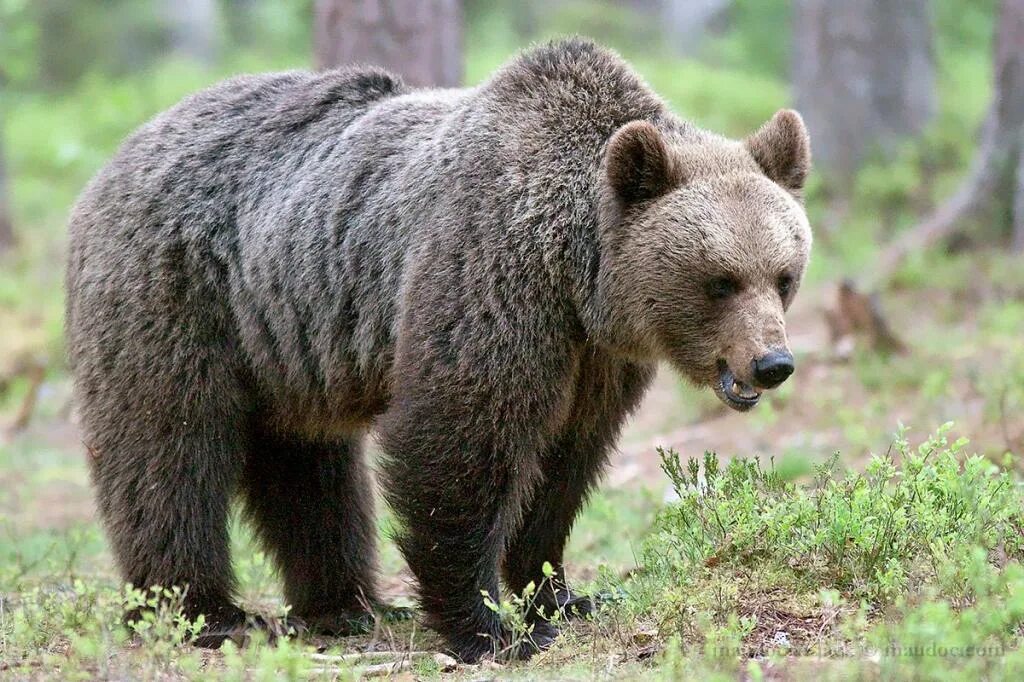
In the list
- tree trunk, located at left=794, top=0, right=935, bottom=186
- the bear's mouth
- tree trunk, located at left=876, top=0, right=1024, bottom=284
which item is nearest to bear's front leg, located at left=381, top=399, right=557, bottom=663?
the bear's mouth

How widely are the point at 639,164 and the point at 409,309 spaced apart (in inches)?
46.9

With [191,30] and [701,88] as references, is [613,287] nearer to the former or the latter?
[701,88]

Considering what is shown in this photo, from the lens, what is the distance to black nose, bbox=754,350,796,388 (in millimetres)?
5367

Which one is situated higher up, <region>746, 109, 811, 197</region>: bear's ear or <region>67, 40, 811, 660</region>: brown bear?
<region>746, 109, 811, 197</region>: bear's ear

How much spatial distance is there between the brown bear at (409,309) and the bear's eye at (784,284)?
0.01 metres

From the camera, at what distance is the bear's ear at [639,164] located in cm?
561

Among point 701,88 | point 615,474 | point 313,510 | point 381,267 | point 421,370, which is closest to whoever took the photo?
point 421,370

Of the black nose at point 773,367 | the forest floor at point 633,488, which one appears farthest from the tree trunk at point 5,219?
the black nose at point 773,367

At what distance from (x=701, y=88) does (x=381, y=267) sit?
17.7 metres

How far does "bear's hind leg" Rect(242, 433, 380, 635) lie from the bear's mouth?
2418 millimetres

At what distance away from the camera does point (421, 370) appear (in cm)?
570

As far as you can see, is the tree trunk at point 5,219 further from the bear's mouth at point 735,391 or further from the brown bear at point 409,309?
the bear's mouth at point 735,391

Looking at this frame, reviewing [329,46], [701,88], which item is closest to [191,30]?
[701,88]

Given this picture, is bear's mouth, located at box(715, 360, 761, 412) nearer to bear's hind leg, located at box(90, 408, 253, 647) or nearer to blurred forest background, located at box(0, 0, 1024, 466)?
blurred forest background, located at box(0, 0, 1024, 466)
